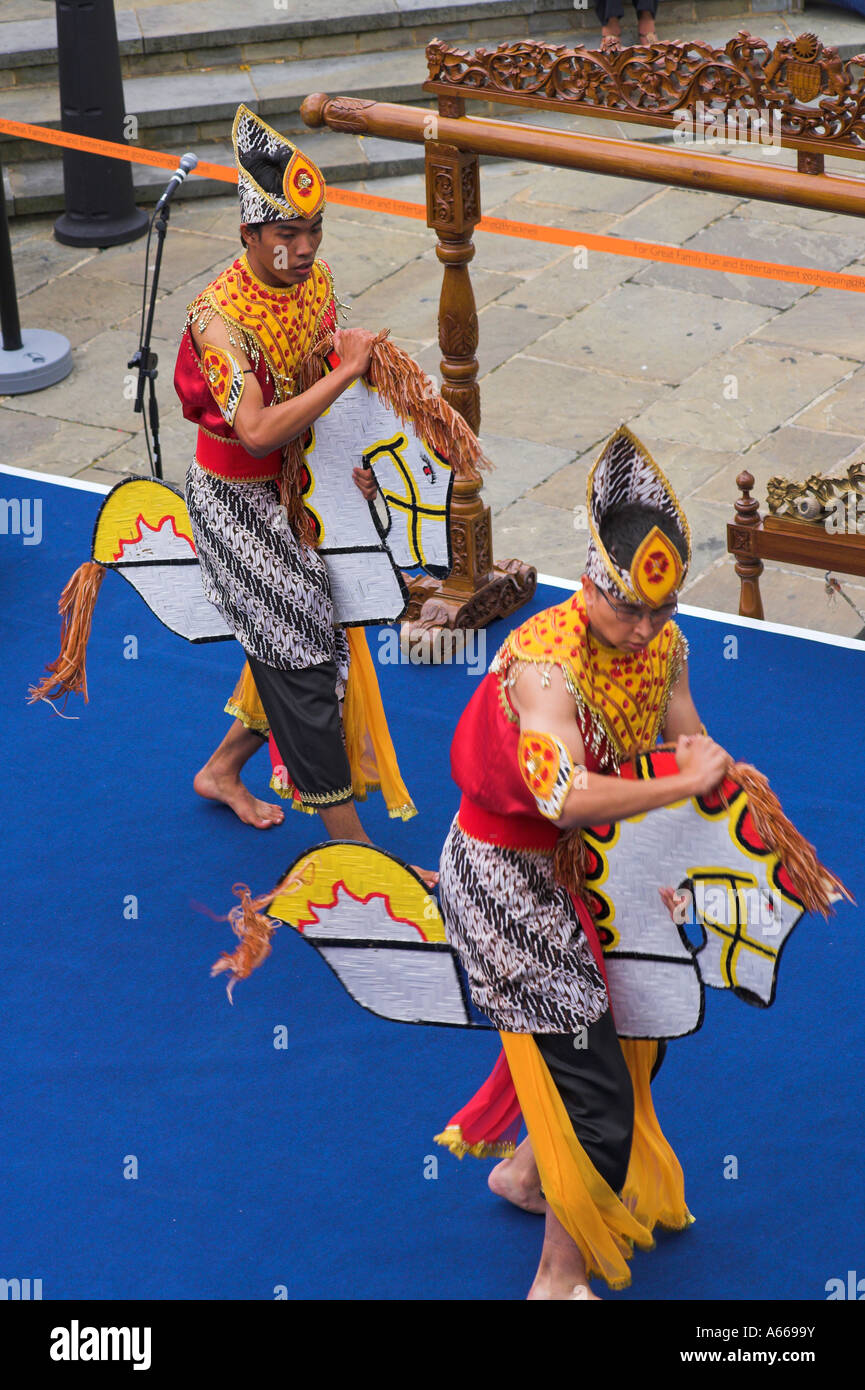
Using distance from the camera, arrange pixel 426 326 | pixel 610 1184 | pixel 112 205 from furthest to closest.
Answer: pixel 112 205
pixel 426 326
pixel 610 1184

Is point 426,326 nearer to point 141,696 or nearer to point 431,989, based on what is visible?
point 141,696

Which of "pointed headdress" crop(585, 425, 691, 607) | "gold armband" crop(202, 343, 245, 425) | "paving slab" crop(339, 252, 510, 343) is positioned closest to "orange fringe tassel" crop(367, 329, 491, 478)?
"gold armband" crop(202, 343, 245, 425)

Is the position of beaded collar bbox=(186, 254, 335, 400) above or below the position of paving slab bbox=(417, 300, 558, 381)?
below

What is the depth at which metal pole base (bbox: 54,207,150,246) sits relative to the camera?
30.3ft

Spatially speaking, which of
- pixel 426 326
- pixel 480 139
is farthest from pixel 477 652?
pixel 426 326

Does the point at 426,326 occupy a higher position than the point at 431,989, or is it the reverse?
the point at 426,326

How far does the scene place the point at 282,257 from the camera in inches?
155

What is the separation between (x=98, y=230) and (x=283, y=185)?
18.8ft

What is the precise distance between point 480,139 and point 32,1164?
3199 millimetres

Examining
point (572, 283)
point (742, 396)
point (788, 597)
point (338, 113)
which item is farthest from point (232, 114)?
point (788, 597)

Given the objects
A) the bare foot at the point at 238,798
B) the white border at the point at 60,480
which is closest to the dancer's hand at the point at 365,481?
the bare foot at the point at 238,798

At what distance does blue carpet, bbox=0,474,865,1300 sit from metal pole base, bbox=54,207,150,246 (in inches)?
179

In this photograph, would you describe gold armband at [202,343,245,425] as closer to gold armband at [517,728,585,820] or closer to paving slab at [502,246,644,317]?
gold armband at [517,728,585,820]

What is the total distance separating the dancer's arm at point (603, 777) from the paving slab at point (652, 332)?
5087 millimetres
